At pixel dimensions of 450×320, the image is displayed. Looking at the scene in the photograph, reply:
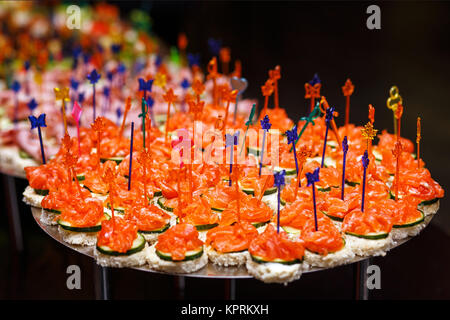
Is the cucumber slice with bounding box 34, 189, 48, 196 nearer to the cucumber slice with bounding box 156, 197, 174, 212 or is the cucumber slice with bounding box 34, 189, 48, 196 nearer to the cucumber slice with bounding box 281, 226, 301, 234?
the cucumber slice with bounding box 156, 197, 174, 212

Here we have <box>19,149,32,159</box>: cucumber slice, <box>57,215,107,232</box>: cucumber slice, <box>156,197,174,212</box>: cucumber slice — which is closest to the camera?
<box>57,215,107,232</box>: cucumber slice

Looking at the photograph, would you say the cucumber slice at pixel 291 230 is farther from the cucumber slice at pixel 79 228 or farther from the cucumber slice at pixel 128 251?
the cucumber slice at pixel 79 228

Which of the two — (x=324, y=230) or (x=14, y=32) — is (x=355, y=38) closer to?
(x=324, y=230)

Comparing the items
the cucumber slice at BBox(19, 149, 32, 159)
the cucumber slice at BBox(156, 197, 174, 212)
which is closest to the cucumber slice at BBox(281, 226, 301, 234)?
the cucumber slice at BBox(156, 197, 174, 212)

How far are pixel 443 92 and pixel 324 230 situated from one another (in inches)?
146

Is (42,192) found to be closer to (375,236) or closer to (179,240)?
(179,240)

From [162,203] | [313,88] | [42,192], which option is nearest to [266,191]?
[162,203]

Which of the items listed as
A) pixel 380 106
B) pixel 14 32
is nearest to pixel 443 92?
pixel 380 106

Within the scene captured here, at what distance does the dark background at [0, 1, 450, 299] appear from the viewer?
203 inches

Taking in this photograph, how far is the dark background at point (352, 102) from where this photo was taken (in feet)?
16.9

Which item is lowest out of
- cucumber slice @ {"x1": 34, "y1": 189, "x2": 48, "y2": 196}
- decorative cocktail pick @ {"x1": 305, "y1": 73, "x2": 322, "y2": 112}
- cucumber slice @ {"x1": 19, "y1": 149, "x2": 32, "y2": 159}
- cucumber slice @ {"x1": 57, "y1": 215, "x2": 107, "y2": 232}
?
Result: cucumber slice @ {"x1": 57, "y1": 215, "x2": 107, "y2": 232}

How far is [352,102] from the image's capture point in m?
7.00

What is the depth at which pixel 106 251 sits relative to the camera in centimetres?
292

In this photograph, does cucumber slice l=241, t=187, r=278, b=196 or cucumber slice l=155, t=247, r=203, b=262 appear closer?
cucumber slice l=155, t=247, r=203, b=262
